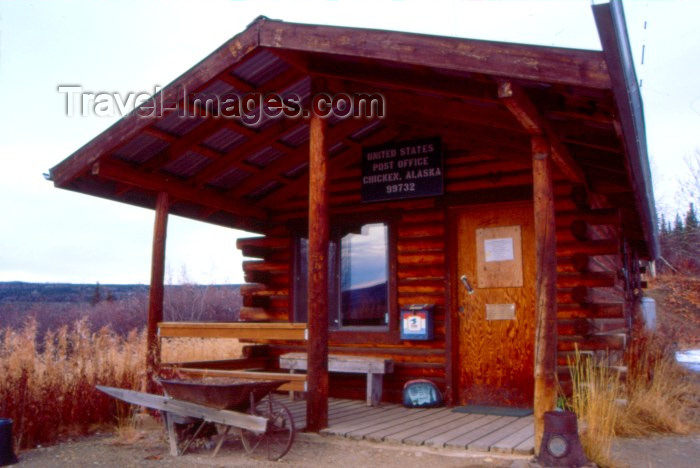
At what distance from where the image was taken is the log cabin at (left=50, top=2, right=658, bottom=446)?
5.89 m

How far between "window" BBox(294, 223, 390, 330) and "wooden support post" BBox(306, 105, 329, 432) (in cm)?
266

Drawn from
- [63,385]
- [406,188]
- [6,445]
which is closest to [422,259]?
[406,188]

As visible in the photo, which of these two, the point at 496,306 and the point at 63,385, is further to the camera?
the point at 496,306

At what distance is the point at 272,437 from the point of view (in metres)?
6.80

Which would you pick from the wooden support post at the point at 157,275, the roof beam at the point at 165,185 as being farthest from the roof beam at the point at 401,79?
the wooden support post at the point at 157,275

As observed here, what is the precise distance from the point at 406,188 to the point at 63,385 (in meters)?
5.08

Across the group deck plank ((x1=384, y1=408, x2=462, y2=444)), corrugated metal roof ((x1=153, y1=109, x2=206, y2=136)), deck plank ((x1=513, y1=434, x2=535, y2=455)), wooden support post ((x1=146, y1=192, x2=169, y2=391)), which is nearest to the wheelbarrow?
deck plank ((x1=384, y1=408, x2=462, y2=444))

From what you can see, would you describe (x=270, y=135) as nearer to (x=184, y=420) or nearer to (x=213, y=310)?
(x=184, y=420)

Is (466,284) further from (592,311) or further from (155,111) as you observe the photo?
(155,111)

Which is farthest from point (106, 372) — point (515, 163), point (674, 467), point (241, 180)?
point (674, 467)

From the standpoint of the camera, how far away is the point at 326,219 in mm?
7082

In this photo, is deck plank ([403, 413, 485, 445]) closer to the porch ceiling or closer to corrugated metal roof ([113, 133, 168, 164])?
the porch ceiling

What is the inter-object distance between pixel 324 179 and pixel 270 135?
179 centimetres

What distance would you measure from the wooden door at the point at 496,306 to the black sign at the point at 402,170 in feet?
2.40
